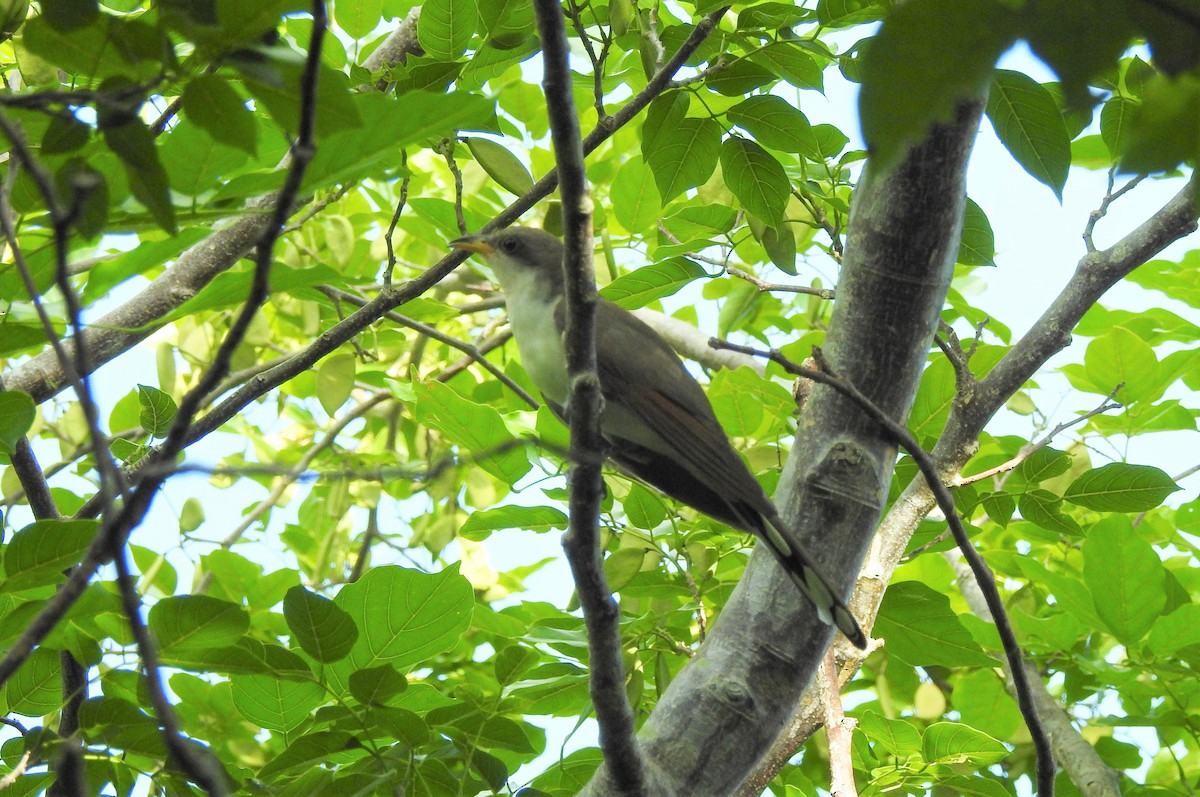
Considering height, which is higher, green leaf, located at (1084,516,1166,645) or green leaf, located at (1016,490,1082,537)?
green leaf, located at (1016,490,1082,537)

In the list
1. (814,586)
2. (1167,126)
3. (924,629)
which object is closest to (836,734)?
(924,629)

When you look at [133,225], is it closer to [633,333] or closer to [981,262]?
[633,333]

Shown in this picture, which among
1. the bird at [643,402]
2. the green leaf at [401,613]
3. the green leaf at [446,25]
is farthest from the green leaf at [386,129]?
the green leaf at [446,25]

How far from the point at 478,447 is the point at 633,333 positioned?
0.68 meters

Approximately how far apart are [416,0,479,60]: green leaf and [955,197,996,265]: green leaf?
1604 millimetres

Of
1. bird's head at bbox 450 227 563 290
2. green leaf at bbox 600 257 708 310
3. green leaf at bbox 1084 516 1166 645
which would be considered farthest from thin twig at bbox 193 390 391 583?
green leaf at bbox 1084 516 1166 645

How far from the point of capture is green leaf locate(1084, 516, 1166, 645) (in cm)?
323

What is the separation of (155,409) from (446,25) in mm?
1393

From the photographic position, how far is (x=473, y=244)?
377 cm

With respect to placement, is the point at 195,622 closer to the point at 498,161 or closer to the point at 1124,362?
the point at 498,161

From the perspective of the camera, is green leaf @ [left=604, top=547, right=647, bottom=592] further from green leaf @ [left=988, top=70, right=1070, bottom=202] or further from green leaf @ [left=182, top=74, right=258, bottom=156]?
green leaf @ [left=182, top=74, right=258, bottom=156]

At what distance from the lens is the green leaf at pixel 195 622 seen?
2203mm

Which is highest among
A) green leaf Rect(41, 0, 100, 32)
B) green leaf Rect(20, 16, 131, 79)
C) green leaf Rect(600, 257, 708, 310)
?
green leaf Rect(600, 257, 708, 310)

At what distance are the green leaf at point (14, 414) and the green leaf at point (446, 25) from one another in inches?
59.1
